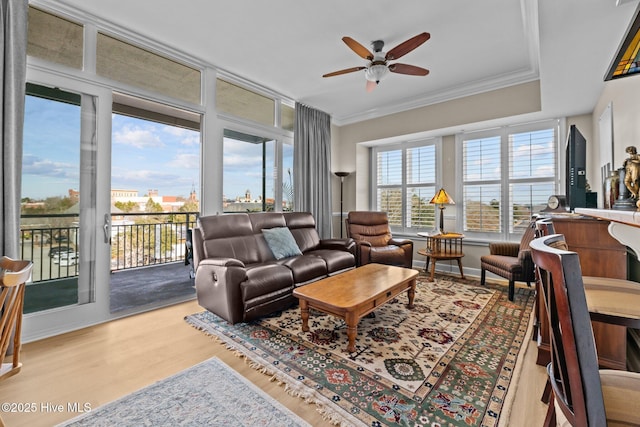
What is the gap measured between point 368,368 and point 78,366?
2025 millimetres

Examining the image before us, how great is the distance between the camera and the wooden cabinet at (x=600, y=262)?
1760 mm

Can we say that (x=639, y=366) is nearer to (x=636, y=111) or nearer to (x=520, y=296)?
(x=520, y=296)

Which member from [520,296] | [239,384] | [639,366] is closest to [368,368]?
[239,384]

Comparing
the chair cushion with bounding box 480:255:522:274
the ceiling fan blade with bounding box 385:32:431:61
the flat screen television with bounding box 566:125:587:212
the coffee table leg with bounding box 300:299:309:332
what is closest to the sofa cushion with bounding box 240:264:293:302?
the coffee table leg with bounding box 300:299:309:332

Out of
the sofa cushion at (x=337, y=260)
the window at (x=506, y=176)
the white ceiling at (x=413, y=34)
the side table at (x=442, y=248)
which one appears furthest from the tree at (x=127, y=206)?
the window at (x=506, y=176)

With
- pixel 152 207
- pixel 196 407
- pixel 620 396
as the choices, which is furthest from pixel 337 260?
pixel 152 207

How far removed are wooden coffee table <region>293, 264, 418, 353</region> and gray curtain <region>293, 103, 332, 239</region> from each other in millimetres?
2060

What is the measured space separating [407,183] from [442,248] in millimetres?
1360

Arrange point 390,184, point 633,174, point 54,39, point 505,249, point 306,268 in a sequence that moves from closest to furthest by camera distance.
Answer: point 633,174 < point 54,39 < point 306,268 < point 505,249 < point 390,184

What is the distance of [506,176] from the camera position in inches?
170

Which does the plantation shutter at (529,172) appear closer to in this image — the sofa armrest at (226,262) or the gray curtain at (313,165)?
the gray curtain at (313,165)

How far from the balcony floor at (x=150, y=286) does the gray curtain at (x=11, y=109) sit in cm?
124

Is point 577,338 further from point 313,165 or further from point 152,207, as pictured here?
point 152,207

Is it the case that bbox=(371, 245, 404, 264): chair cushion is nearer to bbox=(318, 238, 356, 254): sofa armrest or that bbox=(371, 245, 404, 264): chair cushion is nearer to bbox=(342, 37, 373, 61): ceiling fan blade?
bbox=(318, 238, 356, 254): sofa armrest
